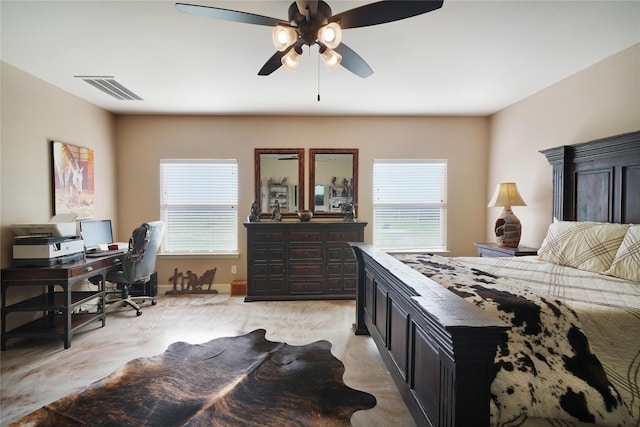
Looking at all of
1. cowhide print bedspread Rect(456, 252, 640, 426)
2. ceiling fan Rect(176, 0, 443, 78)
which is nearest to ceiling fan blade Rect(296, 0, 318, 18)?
ceiling fan Rect(176, 0, 443, 78)

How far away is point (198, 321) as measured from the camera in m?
3.33

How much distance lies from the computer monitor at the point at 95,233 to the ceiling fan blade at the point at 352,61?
135 inches

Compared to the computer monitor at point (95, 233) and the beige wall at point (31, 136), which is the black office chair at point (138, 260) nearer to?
the computer monitor at point (95, 233)

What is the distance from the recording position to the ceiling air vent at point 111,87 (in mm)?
3086

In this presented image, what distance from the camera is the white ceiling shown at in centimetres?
205

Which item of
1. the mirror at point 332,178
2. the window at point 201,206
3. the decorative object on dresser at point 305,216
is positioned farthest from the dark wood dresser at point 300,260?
the window at point 201,206

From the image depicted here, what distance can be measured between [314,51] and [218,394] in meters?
2.87

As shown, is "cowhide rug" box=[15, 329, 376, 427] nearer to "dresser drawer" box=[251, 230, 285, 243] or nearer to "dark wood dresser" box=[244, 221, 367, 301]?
"dark wood dresser" box=[244, 221, 367, 301]

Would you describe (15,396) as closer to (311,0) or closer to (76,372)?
(76,372)

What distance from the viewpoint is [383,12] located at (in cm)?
157

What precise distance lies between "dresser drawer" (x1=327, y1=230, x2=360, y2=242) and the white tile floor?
87 centimetres

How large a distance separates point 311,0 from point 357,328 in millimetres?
2775

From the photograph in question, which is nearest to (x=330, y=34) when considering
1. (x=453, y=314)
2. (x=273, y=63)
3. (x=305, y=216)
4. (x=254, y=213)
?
(x=273, y=63)

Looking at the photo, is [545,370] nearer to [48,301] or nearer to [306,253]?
[306,253]
